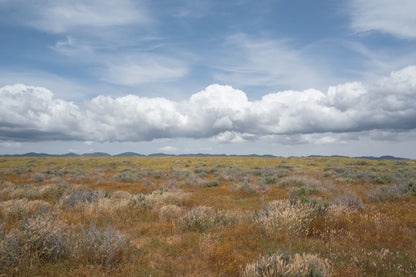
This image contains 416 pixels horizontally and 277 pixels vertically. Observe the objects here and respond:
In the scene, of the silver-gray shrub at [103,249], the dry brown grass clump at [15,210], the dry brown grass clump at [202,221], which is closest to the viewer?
the silver-gray shrub at [103,249]

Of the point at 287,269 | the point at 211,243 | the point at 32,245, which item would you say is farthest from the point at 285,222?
the point at 32,245

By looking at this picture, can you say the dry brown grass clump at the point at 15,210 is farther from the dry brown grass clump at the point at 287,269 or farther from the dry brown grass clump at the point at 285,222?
the dry brown grass clump at the point at 287,269

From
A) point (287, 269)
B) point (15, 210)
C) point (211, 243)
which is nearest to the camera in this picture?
point (287, 269)

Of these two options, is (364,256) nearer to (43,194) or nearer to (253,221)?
(253,221)

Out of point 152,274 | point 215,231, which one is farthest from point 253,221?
point 152,274

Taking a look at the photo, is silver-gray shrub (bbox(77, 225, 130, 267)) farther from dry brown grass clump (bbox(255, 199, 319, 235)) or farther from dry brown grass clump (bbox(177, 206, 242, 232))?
dry brown grass clump (bbox(255, 199, 319, 235))

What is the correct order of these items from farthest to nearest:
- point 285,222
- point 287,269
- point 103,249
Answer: point 285,222 → point 103,249 → point 287,269

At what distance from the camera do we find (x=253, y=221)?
24.1 feet

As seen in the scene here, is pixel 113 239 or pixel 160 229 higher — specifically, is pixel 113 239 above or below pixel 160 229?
above

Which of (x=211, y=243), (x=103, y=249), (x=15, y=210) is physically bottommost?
(x=211, y=243)

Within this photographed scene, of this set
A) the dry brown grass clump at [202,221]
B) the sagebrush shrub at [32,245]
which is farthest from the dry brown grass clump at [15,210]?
the dry brown grass clump at [202,221]

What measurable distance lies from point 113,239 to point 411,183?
1526 centimetres

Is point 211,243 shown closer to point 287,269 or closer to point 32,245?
point 287,269

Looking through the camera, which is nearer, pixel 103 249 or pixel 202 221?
pixel 103 249
